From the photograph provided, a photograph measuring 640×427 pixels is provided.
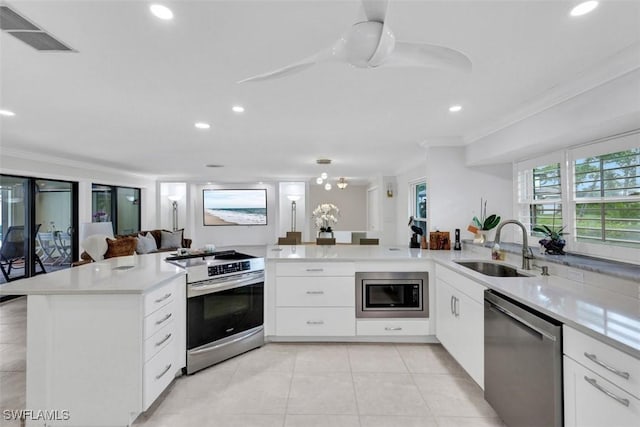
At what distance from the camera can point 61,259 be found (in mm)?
5316

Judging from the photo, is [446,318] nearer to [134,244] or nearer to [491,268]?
[491,268]

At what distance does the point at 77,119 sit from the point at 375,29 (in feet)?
10.6

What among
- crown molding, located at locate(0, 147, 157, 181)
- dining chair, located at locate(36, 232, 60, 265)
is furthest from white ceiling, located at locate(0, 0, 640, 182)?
dining chair, located at locate(36, 232, 60, 265)

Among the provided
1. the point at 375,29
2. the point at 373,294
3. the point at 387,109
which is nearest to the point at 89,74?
the point at 375,29

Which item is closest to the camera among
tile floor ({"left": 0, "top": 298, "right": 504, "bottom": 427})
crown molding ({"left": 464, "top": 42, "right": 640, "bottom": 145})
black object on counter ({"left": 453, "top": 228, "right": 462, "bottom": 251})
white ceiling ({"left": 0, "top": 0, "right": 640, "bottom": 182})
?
white ceiling ({"left": 0, "top": 0, "right": 640, "bottom": 182})

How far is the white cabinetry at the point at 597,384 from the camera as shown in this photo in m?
1.04

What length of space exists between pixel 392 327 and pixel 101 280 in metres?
2.50

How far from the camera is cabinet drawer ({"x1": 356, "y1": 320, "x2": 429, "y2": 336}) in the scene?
2877mm

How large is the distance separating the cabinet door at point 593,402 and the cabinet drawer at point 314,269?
1.82 meters

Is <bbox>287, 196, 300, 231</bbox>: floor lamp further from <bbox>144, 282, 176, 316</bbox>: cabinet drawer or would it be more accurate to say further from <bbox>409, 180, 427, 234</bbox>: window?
<bbox>144, 282, 176, 316</bbox>: cabinet drawer

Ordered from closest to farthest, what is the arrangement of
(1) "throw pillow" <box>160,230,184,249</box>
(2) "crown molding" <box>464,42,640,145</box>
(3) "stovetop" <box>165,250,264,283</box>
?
(2) "crown molding" <box>464,42,640,145</box> → (3) "stovetop" <box>165,250,264,283</box> → (1) "throw pillow" <box>160,230,184,249</box>

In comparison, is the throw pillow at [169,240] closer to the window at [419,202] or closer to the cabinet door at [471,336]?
the window at [419,202]

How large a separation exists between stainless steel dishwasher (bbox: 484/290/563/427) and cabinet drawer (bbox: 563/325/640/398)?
0.06 meters

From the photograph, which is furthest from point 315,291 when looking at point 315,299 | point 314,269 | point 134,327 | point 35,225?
point 35,225
